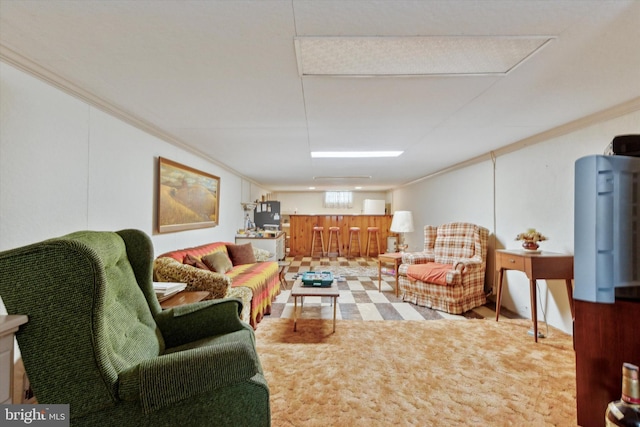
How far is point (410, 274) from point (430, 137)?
183cm

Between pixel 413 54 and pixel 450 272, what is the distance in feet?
8.78

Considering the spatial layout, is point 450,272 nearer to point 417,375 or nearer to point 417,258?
point 417,258

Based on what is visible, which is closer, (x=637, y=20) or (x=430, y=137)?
(x=637, y=20)

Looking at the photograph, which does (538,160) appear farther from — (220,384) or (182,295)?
(182,295)

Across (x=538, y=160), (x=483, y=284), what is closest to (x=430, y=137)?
(x=538, y=160)

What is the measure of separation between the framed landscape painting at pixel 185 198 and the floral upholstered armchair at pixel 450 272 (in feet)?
9.61

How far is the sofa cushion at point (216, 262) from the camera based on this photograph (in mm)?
3188

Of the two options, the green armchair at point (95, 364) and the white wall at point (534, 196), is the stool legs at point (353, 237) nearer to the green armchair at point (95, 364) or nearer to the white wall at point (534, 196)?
the white wall at point (534, 196)

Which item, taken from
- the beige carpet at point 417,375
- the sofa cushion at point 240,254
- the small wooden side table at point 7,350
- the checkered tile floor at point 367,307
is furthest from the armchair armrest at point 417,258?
the small wooden side table at point 7,350

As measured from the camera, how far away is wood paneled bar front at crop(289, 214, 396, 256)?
8.08 m

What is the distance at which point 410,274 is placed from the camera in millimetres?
3723

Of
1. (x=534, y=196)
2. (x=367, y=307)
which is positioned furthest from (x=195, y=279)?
(x=534, y=196)

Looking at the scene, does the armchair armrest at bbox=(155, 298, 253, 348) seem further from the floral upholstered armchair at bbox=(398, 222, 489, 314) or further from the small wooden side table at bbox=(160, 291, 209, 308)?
the floral upholstered armchair at bbox=(398, 222, 489, 314)

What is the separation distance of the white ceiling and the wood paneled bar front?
5184 mm
